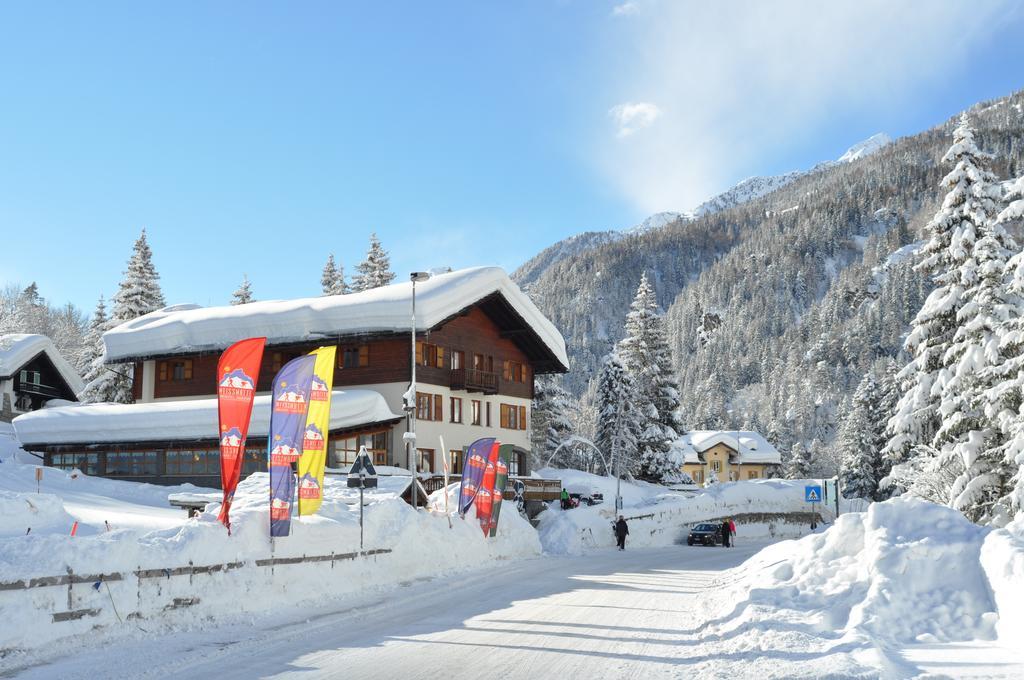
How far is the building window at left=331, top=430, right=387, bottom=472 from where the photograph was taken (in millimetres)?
38594

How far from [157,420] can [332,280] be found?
3681 cm

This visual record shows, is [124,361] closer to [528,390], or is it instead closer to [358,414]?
[358,414]

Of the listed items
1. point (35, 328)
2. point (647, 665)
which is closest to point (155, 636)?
point (647, 665)

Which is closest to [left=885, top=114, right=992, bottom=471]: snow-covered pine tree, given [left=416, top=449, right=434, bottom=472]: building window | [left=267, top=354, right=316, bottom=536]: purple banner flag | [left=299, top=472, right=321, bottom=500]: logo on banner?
[left=299, top=472, right=321, bottom=500]: logo on banner

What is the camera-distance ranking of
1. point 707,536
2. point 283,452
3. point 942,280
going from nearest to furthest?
point 283,452
point 942,280
point 707,536

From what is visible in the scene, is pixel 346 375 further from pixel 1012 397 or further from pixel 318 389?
pixel 1012 397

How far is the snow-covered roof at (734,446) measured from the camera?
113125mm

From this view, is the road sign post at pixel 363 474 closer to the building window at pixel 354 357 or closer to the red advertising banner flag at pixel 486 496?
the red advertising banner flag at pixel 486 496

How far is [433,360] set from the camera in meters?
43.1

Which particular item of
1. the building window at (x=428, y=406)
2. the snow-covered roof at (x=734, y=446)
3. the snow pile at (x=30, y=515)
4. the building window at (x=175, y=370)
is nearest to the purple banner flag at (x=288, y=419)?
the snow pile at (x=30, y=515)

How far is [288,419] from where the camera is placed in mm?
17812

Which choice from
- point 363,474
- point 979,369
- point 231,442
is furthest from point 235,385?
point 979,369

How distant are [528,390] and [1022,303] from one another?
29.1 m

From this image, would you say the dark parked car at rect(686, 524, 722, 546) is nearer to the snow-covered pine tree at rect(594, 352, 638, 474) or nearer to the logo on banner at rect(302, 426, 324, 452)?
the snow-covered pine tree at rect(594, 352, 638, 474)
